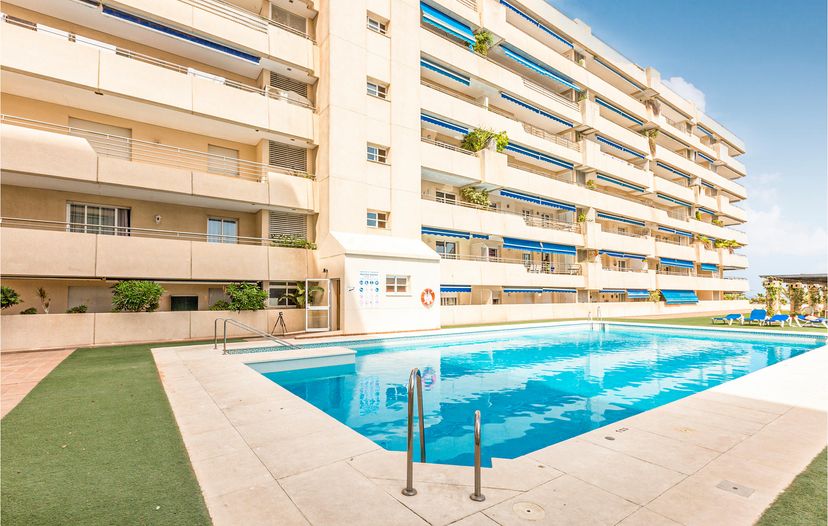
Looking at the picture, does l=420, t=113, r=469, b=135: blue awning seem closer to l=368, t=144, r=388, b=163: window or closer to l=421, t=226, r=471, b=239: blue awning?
l=368, t=144, r=388, b=163: window

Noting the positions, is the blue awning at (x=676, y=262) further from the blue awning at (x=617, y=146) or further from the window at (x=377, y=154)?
the window at (x=377, y=154)

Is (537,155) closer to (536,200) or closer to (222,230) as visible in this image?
(536,200)

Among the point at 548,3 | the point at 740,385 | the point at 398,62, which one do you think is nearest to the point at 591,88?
the point at 548,3

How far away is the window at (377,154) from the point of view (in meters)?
18.7

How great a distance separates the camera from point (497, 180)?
73.6 feet

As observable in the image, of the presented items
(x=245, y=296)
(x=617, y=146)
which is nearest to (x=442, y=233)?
(x=245, y=296)

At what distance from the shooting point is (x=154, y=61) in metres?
15.2

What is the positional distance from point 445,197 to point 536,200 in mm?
6371

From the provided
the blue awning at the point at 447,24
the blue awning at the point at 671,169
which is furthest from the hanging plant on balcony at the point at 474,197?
the blue awning at the point at 671,169

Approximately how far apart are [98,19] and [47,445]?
51.9 feet

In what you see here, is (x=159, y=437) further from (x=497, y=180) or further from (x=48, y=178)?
(x=497, y=180)

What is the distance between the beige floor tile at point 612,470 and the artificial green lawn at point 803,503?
25.7 inches

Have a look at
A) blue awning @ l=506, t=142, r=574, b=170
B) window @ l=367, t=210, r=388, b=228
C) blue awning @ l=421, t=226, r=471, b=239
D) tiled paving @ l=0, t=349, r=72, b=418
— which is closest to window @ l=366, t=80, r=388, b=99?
window @ l=367, t=210, r=388, b=228

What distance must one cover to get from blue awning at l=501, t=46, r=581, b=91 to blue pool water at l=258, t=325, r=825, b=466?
1828cm
